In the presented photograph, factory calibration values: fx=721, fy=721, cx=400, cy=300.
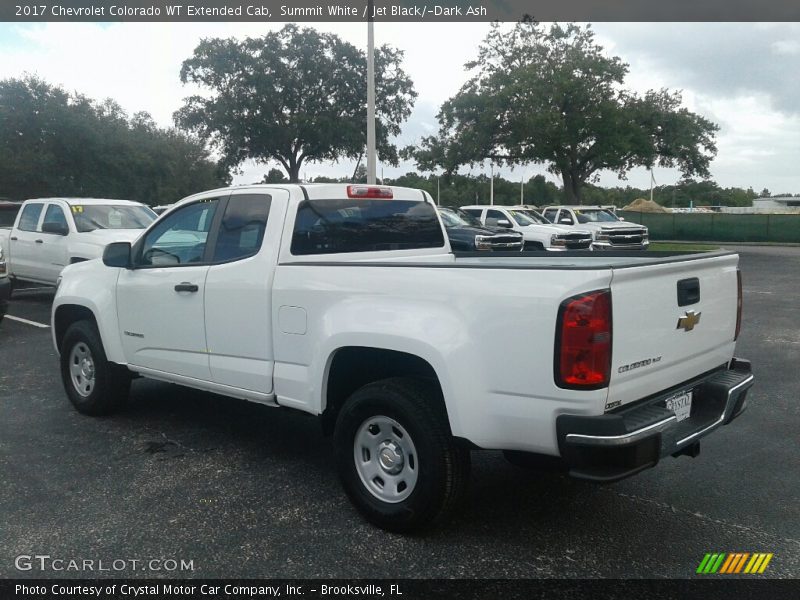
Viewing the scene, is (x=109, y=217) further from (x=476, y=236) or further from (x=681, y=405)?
(x=681, y=405)

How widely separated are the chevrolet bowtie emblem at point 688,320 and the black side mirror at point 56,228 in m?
10.7

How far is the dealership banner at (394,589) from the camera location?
3.20 meters

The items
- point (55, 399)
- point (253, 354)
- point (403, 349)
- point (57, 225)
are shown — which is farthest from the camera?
point (57, 225)

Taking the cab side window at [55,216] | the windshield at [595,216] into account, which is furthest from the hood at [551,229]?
the cab side window at [55,216]

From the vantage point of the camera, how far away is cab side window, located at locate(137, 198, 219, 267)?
4938 mm

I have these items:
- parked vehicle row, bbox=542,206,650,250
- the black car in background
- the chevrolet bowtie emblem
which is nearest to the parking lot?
the chevrolet bowtie emblem

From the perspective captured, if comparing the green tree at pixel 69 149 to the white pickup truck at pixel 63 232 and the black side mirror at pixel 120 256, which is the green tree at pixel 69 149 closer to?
the white pickup truck at pixel 63 232

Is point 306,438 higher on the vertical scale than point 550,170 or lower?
lower

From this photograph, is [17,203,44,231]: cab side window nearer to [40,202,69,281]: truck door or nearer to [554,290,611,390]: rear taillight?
[40,202,69,281]: truck door

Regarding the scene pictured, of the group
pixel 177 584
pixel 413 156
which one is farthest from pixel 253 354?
pixel 413 156

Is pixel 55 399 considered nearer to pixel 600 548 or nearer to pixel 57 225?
pixel 600 548

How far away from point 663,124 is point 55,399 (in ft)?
108

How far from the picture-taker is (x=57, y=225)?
11.7 m

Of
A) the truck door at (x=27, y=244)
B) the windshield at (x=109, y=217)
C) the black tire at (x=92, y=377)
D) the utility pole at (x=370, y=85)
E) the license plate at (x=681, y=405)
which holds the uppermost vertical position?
the utility pole at (x=370, y=85)
